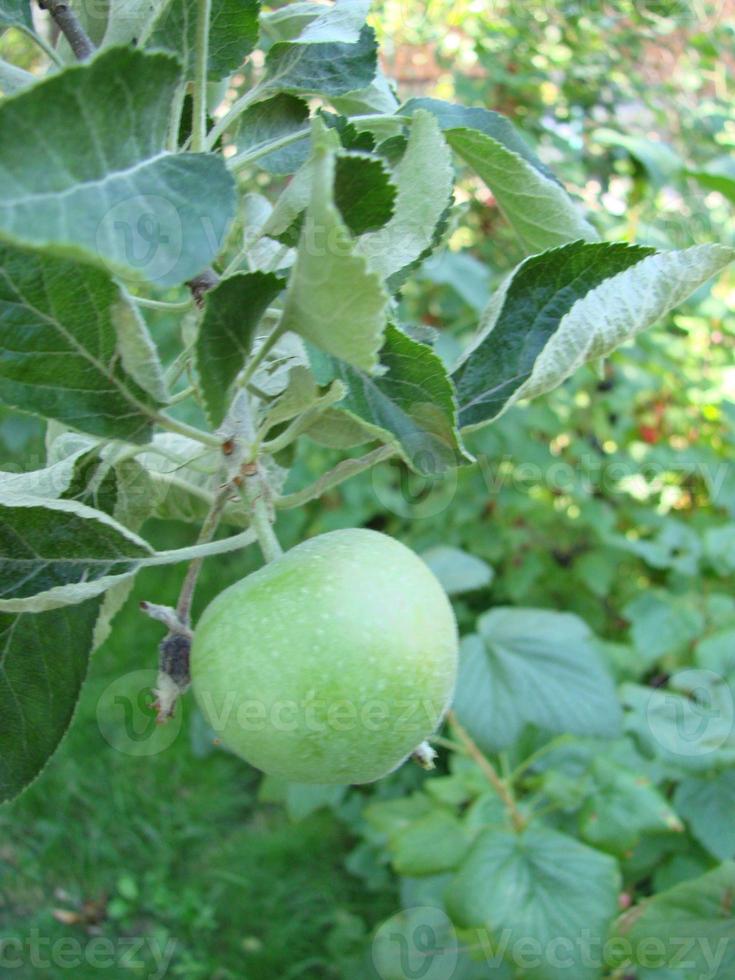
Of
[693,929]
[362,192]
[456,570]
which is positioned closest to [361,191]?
[362,192]

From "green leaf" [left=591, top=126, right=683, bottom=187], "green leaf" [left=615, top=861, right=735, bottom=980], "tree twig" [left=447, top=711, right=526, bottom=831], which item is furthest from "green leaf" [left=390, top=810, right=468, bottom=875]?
"green leaf" [left=591, top=126, right=683, bottom=187]

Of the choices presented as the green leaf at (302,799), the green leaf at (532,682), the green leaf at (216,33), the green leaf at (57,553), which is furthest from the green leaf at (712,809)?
the green leaf at (216,33)

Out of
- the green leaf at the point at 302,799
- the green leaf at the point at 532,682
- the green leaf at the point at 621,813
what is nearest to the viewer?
the green leaf at the point at 621,813

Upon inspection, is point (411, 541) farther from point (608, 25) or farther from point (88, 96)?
point (88, 96)

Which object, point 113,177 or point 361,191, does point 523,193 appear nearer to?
point 361,191

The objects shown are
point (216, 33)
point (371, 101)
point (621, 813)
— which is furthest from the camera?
Result: point (621, 813)

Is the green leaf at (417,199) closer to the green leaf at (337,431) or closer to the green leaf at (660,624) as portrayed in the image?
the green leaf at (337,431)
